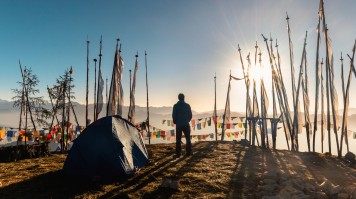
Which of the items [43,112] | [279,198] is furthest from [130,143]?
[43,112]

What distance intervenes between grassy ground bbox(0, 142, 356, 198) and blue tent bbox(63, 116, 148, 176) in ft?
Answer: 0.94

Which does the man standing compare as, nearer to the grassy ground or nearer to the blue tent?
the grassy ground

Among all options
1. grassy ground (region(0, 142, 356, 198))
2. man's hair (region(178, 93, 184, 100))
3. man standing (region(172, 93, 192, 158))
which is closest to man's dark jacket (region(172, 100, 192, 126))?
man standing (region(172, 93, 192, 158))

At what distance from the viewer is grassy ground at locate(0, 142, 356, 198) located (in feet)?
21.6

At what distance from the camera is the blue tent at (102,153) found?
7605 mm

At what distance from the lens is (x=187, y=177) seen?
7.86m

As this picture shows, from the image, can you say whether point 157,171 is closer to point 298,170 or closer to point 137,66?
point 298,170

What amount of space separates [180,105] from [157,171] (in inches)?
142

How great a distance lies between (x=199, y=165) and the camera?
374 inches

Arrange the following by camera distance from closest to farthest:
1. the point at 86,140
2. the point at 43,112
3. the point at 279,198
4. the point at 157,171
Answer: the point at 279,198 < the point at 86,140 < the point at 157,171 < the point at 43,112

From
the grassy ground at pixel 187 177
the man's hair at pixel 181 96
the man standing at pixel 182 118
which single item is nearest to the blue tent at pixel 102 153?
the grassy ground at pixel 187 177

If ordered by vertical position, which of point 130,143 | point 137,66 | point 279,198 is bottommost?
point 279,198

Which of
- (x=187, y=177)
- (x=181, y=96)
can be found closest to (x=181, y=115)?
(x=181, y=96)

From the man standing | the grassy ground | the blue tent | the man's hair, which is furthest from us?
the man's hair
